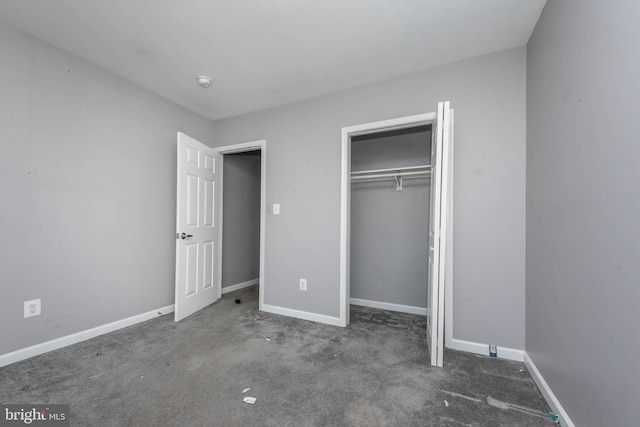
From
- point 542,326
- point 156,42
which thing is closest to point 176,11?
point 156,42

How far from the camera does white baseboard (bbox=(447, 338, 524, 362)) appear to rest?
2094 mm

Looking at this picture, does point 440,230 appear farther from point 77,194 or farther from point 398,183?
point 77,194

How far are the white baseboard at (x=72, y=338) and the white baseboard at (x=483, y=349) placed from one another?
305 centimetres

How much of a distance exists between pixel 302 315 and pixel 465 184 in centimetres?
214

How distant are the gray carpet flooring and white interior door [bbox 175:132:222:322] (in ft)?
1.79

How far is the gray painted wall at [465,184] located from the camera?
2.14 m

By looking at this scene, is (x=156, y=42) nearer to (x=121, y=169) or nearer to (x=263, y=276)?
(x=121, y=169)

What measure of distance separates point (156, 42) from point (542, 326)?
3504 mm

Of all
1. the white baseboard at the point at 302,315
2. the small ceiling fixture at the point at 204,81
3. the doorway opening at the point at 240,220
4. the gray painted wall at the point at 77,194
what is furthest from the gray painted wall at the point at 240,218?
the small ceiling fixture at the point at 204,81

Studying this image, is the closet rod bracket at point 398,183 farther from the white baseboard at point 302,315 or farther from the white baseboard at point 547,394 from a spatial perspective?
the white baseboard at point 547,394

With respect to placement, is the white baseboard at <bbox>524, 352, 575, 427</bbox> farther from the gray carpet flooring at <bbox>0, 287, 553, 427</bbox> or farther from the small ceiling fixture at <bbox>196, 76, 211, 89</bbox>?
the small ceiling fixture at <bbox>196, 76, 211, 89</bbox>

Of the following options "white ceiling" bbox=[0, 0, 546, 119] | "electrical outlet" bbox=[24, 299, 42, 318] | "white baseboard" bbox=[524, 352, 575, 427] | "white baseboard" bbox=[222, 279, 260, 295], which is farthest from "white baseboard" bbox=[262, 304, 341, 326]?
"white ceiling" bbox=[0, 0, 546, 119]

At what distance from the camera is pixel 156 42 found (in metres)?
2.14

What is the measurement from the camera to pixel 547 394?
1.62m
